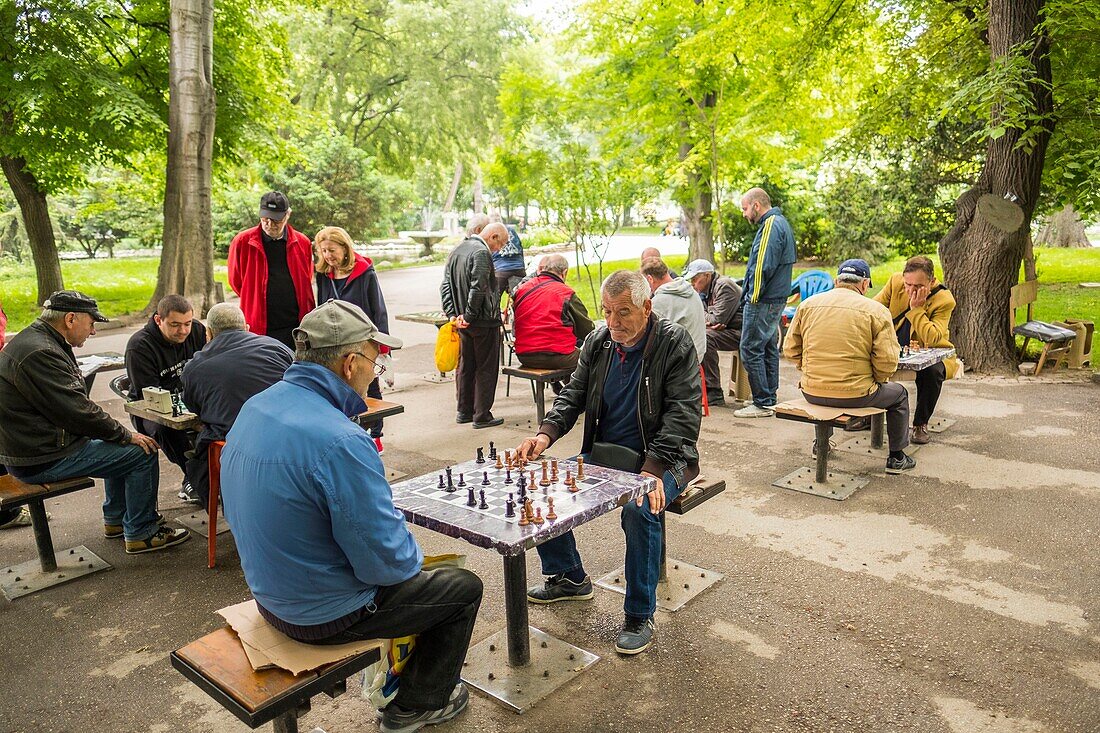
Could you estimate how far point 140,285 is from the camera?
22.1 metres

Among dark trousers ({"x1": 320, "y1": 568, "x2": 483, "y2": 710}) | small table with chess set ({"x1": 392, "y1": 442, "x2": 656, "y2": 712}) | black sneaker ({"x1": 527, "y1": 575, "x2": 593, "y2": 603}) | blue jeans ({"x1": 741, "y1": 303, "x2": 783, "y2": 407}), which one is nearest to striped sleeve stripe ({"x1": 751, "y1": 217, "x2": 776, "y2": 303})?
blue jeans ({"x1": 741, "y1": 303, "x2": 783, "y2": 407})

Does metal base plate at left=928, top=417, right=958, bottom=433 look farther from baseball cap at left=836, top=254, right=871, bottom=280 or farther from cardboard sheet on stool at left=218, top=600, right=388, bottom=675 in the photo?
cardboard sheet on stool at left=218, top=600, right=388, bottom=675

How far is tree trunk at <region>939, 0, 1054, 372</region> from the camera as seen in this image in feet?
30.5

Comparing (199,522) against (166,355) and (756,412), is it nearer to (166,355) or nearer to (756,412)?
(166,355)

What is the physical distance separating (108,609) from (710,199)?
15.6 m

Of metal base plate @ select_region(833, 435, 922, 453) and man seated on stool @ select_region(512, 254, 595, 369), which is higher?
man seated on stool @ select_region(512, 254, 595, 369)

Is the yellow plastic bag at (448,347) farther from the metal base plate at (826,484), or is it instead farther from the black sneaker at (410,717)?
the black sneaker at (410,717)

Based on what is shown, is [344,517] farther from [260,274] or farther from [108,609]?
[260,274]

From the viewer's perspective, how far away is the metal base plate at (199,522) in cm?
573

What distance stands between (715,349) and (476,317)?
277 centimetres

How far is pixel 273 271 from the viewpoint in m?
6.79

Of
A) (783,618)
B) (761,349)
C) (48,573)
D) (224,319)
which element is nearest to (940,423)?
(761,349)

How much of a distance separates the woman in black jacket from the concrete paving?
1526 millimetres

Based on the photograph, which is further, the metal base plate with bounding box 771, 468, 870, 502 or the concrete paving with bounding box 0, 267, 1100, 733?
the metal base plate with bounding box 771, 468, 870, 502
